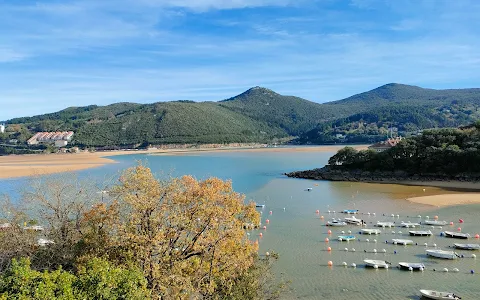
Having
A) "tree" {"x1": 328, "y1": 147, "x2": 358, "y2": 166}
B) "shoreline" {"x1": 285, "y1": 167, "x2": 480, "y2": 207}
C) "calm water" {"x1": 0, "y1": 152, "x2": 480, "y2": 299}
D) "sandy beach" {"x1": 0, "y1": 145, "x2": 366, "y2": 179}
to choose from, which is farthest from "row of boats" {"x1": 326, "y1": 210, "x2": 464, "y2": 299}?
"tree" {"x1": 328, "y1": 147, "x2": 358, "y2": 166}

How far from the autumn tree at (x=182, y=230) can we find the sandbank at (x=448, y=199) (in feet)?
116

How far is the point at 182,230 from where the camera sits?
43.1 ft

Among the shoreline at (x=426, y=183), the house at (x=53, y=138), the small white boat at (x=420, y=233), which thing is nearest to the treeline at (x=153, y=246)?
the small white boat at (x=420, y=233)

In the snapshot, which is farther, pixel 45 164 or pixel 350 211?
pixel 45 164

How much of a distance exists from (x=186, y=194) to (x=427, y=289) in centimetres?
1371

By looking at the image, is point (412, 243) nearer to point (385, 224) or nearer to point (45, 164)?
point (385, 224)

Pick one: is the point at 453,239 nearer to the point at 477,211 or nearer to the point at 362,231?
the point at 362,231

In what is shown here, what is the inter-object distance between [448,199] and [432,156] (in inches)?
684

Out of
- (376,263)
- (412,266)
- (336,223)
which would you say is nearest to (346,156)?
(336,223)

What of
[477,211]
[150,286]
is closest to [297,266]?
[150,286]

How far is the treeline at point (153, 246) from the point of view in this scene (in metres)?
11.1

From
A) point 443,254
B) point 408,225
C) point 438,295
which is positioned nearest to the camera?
point 438,295

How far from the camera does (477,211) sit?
38188 millimetres

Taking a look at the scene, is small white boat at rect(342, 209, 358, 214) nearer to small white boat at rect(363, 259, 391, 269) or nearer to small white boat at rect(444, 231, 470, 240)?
small white boat at rect(444, 231, 470, 240)
